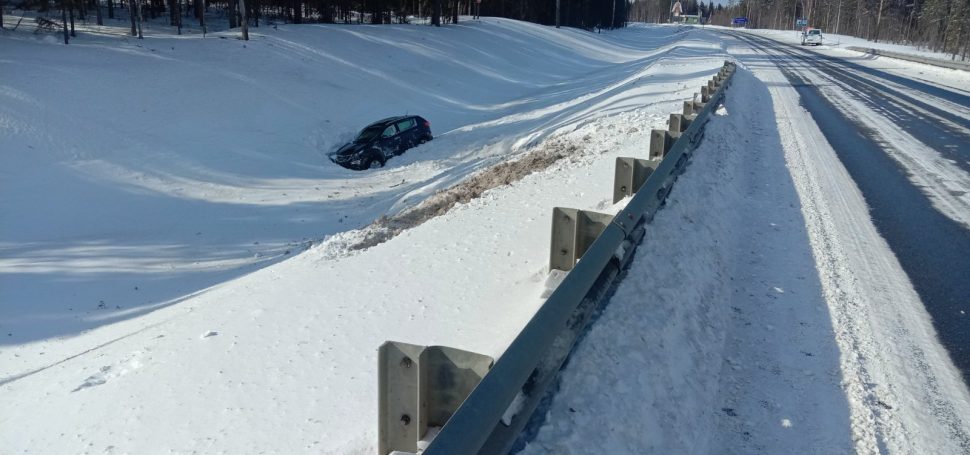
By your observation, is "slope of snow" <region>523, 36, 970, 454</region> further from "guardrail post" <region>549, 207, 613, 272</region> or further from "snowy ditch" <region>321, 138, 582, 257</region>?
"snowy ditch" <region>321, 138, 582, 257</region>

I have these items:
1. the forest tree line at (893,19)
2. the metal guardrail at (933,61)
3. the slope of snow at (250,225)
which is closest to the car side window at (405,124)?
the slope of snow at (250,225)

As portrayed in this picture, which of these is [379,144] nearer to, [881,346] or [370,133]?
[370,133]

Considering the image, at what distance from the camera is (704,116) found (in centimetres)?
1098

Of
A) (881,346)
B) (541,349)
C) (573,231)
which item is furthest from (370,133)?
(541,349)

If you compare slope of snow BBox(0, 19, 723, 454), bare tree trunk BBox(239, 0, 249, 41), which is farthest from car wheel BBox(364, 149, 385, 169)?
bare tree trunk BBox(239, 0, 249, 41)

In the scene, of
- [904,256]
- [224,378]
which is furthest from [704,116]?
[224,378]

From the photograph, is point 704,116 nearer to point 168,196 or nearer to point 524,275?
point 524,275

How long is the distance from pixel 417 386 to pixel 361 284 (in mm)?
3654

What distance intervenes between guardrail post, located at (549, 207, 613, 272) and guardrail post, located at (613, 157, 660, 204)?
190 cm

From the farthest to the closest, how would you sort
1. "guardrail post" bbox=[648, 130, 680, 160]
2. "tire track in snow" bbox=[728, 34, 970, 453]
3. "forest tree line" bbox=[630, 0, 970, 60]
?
"forest tree line" bbox=[630, 0, 970, 60]
"guardrail post" bbox=[648, 130, 680, 160]
"tire track in snow" bbox=[728, 34, 970, 453]

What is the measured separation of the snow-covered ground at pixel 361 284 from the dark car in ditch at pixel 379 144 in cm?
71

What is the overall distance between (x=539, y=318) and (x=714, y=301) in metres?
2.67

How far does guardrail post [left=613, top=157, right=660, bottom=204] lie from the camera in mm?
6741

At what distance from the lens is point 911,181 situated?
10.5 metres
